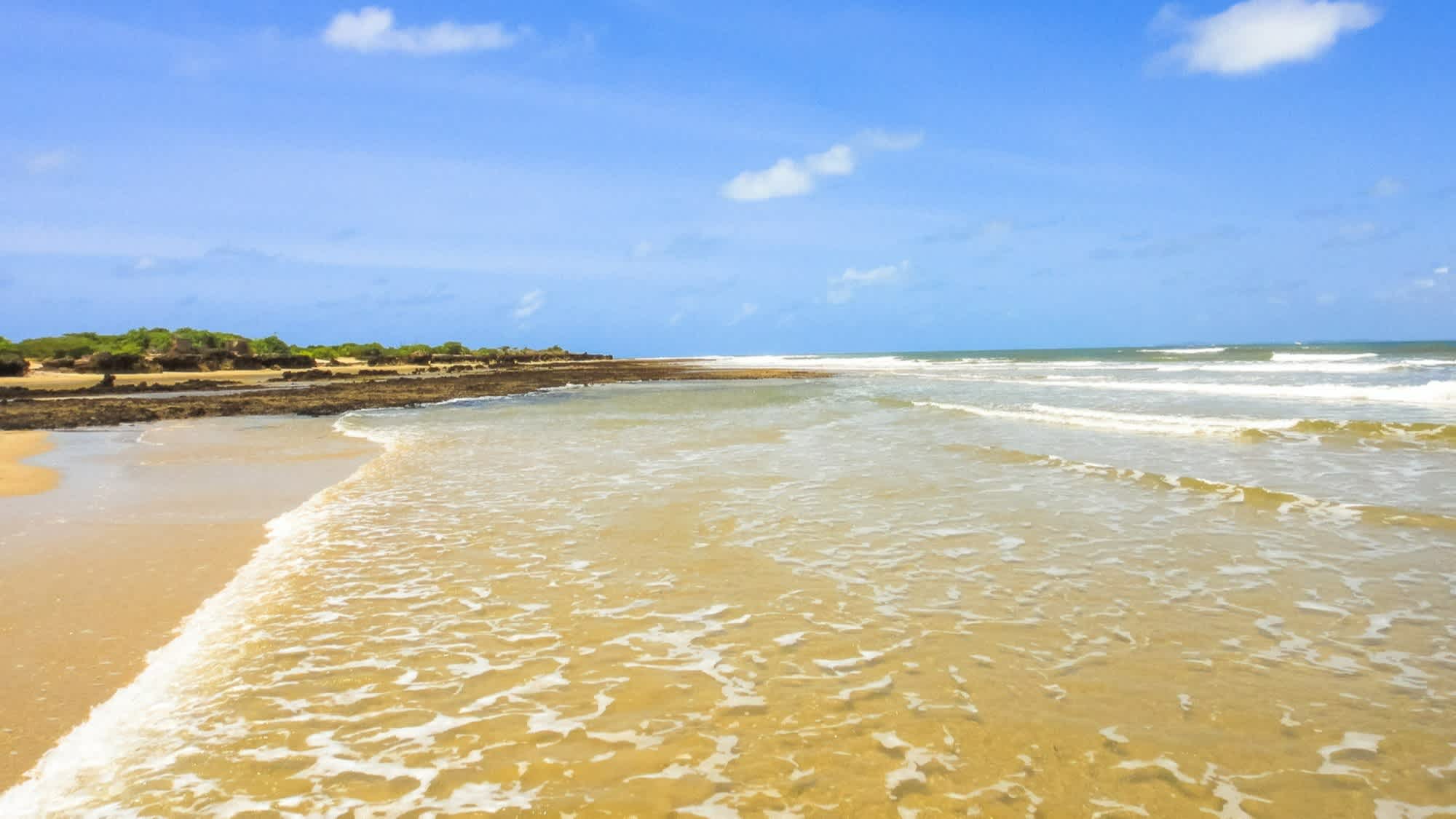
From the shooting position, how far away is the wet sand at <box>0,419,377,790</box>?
4.79m

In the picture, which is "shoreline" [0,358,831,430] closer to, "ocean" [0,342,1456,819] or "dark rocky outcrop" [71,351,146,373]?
"dark rocky outcrop" [71,351,146,373]

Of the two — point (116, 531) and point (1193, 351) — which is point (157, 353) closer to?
point (116, 531)

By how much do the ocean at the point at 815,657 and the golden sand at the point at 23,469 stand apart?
15.3ft

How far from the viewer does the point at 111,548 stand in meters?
8.15

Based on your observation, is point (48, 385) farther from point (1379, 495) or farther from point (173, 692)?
point (1379, 495)

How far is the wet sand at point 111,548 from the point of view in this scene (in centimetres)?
479

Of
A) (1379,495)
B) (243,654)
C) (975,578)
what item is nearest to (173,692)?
(243,654)

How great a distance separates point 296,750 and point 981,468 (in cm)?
1138

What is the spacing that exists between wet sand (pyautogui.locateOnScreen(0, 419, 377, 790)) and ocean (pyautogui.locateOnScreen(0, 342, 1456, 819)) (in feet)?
1.02

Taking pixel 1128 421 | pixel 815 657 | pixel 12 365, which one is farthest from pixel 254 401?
pixel 815 657

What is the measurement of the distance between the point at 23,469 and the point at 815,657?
1560cm

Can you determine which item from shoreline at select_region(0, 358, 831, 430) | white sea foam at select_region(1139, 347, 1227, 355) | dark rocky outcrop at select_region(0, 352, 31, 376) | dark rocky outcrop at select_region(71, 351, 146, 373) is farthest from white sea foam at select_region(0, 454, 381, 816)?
white sea foam at select_region(1139, 347, 1227, 355)

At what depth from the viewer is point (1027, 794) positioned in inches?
142

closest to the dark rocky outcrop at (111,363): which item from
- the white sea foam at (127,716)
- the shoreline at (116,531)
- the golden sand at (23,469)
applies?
the shoreline at (116,531)
